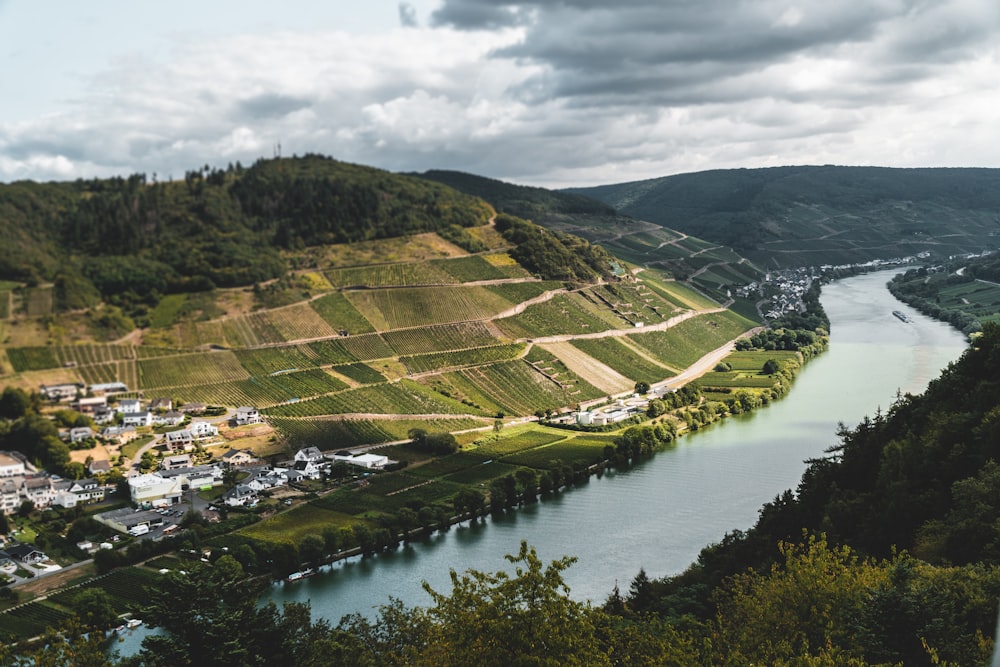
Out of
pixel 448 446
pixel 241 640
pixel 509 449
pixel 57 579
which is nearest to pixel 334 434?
pixel 448 446

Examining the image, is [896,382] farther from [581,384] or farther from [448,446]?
[448,446]

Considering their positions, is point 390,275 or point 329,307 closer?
point 329,307

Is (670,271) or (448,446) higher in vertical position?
(670,271)

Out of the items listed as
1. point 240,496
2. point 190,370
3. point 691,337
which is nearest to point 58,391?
point 190,370

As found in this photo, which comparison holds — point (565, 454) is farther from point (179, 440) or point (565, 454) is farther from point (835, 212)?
point (835, 212)

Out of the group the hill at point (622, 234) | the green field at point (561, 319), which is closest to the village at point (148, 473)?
the green field at point (561, 319)

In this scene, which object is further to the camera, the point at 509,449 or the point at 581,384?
the point at 581,384

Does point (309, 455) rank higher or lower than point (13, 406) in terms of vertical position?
lower
